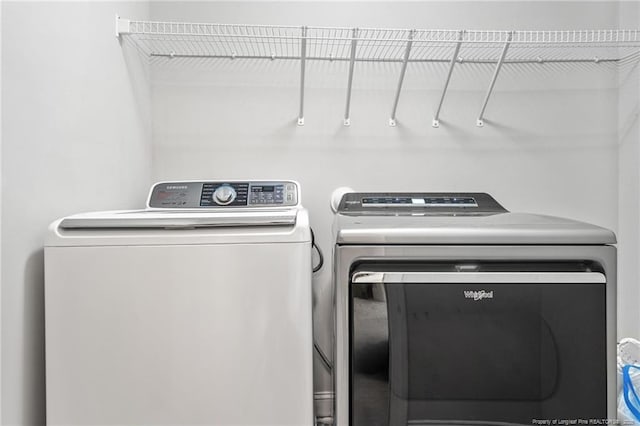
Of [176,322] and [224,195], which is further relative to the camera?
[224,195]

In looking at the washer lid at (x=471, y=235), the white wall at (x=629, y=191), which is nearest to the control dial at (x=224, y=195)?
the washer lid at (x=471, y=235)

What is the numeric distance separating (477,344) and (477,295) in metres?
0.12

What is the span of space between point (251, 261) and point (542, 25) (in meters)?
1.60

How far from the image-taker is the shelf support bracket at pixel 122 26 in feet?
4.33

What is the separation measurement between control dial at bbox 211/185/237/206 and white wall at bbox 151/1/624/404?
33 centimetres

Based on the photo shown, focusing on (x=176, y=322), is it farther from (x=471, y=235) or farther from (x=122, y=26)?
(x=122, y=26)

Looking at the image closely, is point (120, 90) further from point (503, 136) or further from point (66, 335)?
point (503, 136)

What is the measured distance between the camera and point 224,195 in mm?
1294

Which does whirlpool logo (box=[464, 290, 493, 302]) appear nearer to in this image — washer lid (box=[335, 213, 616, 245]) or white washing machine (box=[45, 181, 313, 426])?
washer lid (box=[335, 213, 616, 245])

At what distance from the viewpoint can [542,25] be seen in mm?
1686

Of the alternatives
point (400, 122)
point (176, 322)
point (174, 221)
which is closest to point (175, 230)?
point (174, 221)

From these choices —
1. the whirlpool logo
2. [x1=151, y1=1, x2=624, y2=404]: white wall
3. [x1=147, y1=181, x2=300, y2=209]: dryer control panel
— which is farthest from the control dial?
the whirlpool logo

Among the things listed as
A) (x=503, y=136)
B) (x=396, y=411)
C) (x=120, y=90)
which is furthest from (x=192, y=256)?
(x=503, y=136)

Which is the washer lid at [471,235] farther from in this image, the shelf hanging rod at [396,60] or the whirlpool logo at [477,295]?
the shelf hanging rod at [396,60]
